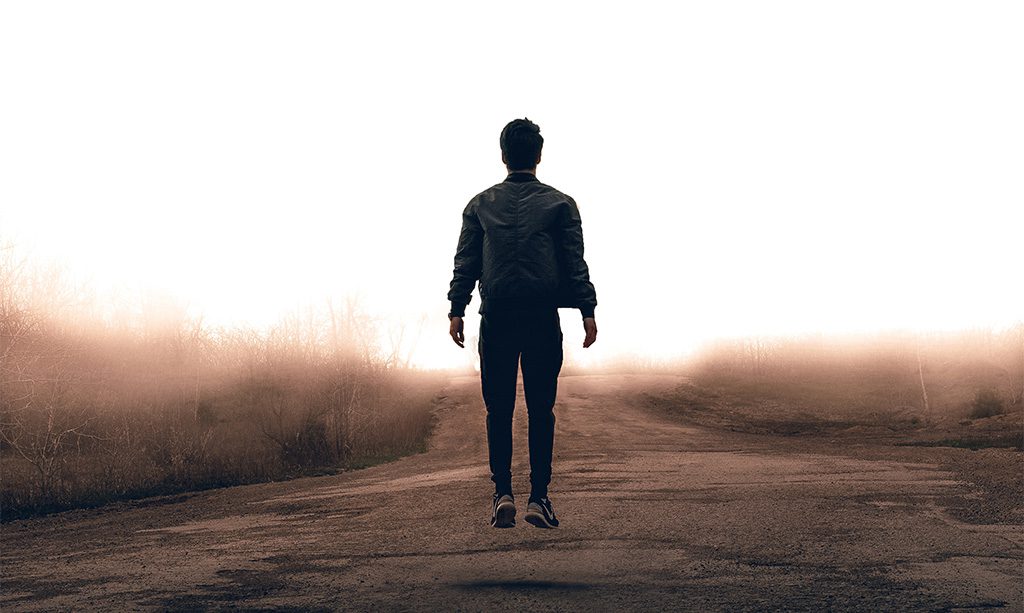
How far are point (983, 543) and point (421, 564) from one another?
4321 millimetres

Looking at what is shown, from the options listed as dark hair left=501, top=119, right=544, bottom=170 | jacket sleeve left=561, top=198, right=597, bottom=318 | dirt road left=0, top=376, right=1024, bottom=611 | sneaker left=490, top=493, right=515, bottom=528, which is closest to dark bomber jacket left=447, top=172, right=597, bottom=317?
jacket sleeve left=561, top=198, right=597, bottom=318

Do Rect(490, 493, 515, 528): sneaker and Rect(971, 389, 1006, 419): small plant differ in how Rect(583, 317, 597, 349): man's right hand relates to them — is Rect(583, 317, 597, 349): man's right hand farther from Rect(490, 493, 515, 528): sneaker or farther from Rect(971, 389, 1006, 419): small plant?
Rect(971, 389, 1006, 419): small plant

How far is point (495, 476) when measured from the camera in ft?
18.0

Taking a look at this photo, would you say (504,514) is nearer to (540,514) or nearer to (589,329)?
(540,514)

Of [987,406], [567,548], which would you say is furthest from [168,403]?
[987,406]

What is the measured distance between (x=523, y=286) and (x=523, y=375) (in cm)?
61

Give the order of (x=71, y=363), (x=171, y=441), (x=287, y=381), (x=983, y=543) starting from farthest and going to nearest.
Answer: (x=287, y=381)
(x=71, y=363)
(x=171, y=441)
(x=983, y=543)

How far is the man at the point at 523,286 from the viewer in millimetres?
5043

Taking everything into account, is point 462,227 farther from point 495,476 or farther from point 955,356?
point 955,356

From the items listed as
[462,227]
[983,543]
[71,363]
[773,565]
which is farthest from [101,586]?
[71,363]

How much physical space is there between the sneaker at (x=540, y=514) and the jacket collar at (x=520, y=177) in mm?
2141

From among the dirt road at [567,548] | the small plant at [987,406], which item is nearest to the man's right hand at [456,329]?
the dirt road at [567,548]

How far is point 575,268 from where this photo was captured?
508cm

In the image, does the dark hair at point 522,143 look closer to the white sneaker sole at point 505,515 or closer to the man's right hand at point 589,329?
the man's right hand at point 589,329
